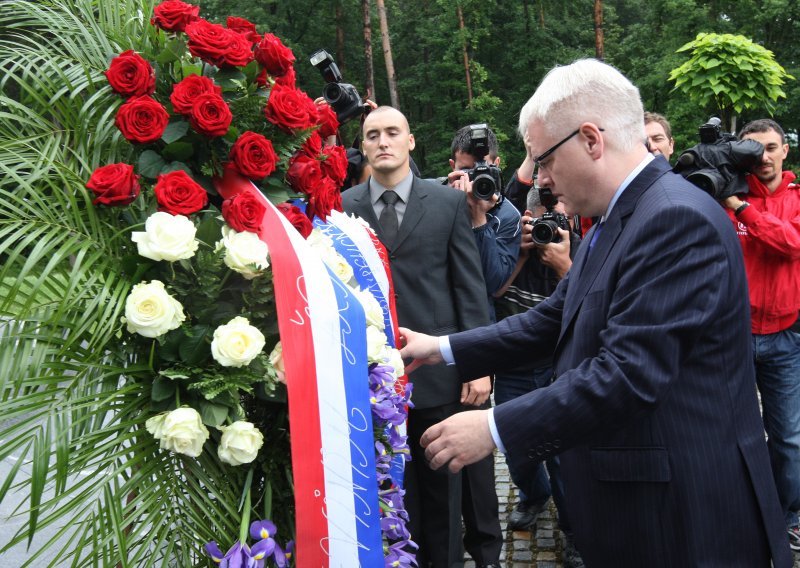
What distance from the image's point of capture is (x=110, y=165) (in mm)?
1797

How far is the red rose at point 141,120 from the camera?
1.81 metres

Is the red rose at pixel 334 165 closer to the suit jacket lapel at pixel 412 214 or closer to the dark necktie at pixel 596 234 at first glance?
the dark necktie at pixel 596 234

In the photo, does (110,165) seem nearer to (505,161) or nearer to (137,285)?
(137,285)

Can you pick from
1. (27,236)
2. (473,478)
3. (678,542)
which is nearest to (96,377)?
(27,236)

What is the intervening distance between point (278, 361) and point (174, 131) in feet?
1.96

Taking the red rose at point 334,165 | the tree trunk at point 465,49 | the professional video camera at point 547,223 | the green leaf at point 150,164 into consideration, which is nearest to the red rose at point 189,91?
→ the green leaf at point 150,164

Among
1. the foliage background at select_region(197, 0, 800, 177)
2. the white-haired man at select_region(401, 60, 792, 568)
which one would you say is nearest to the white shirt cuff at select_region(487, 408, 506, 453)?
the white-haired man at select_region(401, 60, 792, 568)

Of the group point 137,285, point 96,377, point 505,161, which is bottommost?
point 96,377

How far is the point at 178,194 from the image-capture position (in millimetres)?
1788

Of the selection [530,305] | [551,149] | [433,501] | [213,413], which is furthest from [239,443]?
[530,305]

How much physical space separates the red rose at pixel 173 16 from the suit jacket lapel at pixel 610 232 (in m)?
1.24

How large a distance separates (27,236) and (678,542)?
1.72 meters

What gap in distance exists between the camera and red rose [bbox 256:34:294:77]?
83.4 inches

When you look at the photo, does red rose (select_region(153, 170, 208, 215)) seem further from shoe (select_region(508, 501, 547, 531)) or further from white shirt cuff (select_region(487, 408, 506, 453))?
shoe (select_region(508, 501, 547, 531))
